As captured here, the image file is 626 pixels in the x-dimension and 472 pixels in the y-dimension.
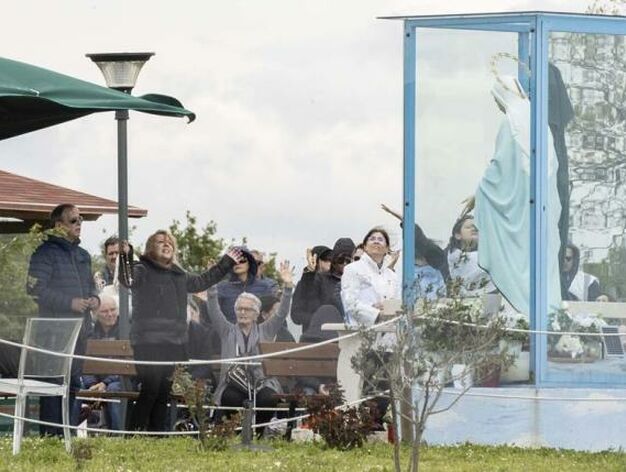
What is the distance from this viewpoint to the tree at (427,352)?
506 inches

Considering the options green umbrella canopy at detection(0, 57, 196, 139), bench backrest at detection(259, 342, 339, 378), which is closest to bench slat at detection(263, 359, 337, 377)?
bench backrest at detection(259, 342, 339, 378)

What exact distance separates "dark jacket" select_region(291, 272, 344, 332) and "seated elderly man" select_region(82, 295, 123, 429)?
5.52 feet

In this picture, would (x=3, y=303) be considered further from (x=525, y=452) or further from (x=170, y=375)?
(x=525, y=452)

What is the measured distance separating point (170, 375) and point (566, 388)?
3.24m

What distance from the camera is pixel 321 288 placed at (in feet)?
59.8

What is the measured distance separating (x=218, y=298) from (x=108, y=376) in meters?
1.18

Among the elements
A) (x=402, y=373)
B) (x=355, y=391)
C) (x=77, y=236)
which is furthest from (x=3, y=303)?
(x=402, y=373)

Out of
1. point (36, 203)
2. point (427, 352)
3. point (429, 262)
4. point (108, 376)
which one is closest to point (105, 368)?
point (108, 376)

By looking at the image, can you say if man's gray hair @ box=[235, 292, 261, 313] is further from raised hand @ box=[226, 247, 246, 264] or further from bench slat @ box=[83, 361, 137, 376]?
bench slat @ box=[83, 361, 137, 376]

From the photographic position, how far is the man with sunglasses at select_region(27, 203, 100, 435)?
54.4 ft

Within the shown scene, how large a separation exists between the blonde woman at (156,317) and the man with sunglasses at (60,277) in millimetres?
353

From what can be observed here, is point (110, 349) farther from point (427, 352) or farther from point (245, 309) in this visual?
point (427, 352)

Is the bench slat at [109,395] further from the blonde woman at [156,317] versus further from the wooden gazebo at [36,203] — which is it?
the wooden gazebo at [36,203]

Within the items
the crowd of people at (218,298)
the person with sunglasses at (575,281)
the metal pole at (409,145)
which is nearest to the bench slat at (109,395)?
the crowd of people at (218,298)
